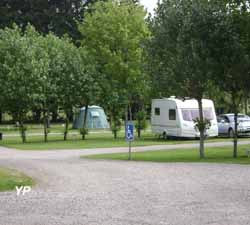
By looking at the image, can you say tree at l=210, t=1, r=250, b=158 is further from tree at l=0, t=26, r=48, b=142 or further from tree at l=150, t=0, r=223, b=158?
tree at l=0, t=26, r=48, b=142

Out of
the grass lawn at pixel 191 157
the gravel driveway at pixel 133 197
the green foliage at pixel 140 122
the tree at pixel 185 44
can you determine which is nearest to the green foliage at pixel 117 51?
A: the green foliage at pixel 140 122

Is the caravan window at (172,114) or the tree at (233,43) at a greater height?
the tree at (233,43)

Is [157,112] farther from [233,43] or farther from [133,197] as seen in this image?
[133,197]

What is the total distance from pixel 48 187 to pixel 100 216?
13.7 ft

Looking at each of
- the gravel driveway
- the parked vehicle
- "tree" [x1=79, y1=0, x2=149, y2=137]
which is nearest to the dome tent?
"tree" [x1=79, y1=0, x2=149, y2=137]

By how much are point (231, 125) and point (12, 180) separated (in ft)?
85.0

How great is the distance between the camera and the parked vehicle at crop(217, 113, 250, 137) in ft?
126

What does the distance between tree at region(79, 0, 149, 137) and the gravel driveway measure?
23235mm

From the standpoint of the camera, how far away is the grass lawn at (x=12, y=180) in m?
13.9

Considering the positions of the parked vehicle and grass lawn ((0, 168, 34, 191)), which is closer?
grass lawn ((0, 168, 34, 191))

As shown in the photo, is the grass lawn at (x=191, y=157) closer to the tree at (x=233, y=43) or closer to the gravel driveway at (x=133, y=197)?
the tree at (x=233, y=43)

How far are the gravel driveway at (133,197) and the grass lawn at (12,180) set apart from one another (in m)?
0.33

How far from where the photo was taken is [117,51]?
42.4 m

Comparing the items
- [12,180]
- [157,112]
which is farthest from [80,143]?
[12,180]
